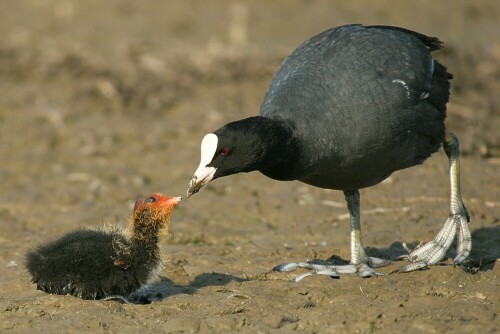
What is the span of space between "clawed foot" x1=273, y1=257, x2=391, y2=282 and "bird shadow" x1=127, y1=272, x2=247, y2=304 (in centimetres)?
34

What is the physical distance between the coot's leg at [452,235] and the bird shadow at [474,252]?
7cm

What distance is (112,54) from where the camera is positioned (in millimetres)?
11938

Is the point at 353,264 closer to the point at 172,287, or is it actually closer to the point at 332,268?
the point at 332,268

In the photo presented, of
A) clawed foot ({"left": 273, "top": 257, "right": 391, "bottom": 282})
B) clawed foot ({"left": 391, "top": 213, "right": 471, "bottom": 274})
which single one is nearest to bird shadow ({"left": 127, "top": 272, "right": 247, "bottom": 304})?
clawed foot ({"left": 273, "top": 257, "right": 391, "bottom": 282})

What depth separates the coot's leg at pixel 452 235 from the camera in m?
6.20

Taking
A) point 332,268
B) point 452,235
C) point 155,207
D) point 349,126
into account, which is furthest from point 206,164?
point 452,235

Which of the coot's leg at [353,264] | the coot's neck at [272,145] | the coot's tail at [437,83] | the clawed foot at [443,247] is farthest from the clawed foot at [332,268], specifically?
the coot's tail at [437,83]

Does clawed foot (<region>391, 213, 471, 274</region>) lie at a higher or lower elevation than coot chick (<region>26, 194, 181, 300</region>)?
lower

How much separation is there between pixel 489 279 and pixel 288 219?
2263 millimetres

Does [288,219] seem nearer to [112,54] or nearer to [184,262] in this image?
[184,262]

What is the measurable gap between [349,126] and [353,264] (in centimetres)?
108

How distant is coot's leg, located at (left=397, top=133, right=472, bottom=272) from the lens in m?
6.20

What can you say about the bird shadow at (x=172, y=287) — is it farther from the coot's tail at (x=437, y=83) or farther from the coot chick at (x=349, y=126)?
the coot's tail at (x=437, y=83)

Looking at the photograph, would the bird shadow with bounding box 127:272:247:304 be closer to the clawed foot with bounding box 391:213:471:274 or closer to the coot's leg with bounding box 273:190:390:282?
the coot's leg with bounding box 273:190:390:282
